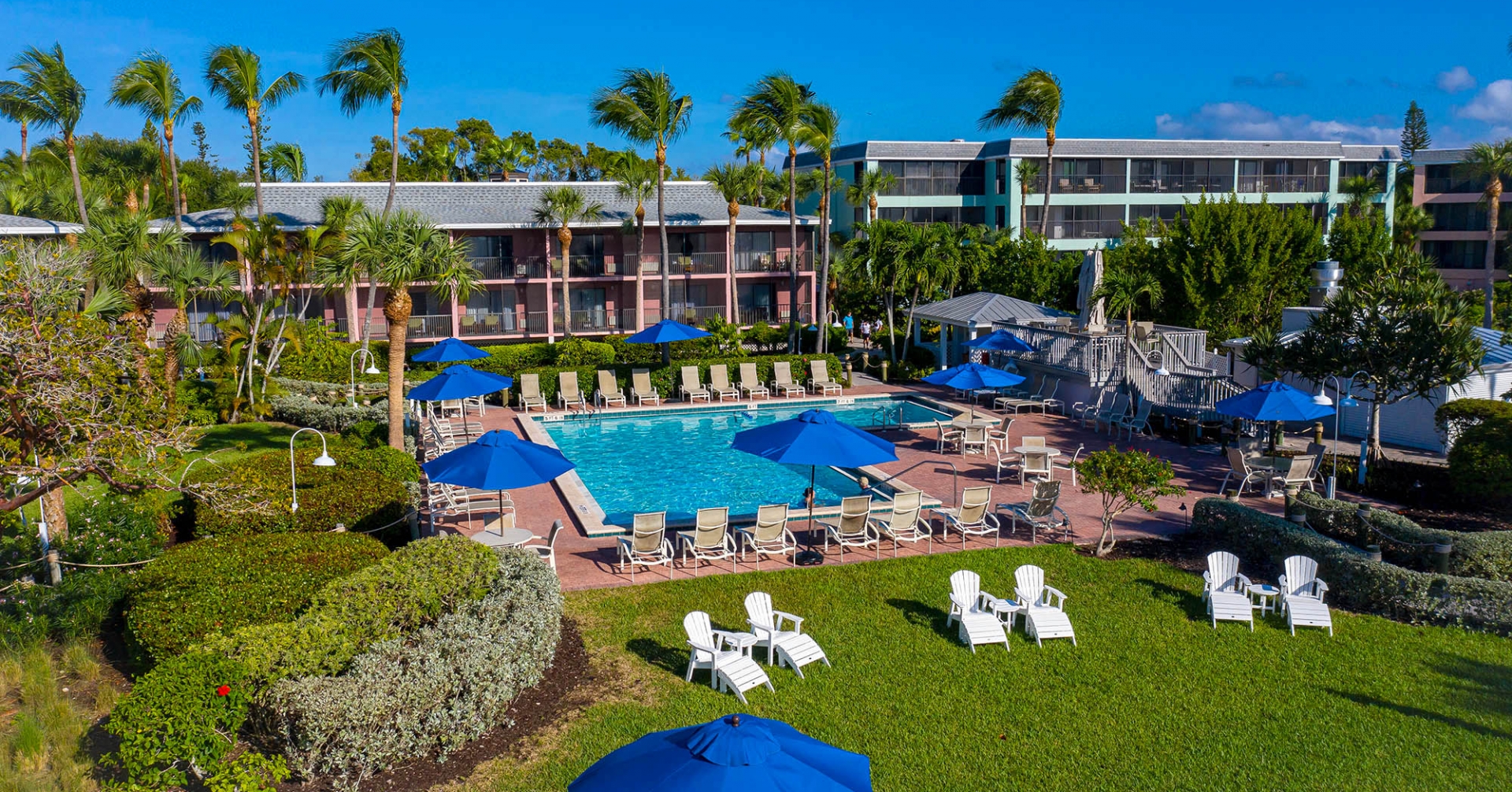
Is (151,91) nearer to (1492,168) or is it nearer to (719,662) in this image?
(719,662)

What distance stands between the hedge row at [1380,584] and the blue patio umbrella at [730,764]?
909 cm

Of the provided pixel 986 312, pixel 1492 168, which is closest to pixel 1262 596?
pixel 986 312

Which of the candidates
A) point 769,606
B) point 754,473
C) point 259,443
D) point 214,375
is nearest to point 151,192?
point 214,375

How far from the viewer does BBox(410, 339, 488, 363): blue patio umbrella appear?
2506cm

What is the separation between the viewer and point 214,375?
26.4 m

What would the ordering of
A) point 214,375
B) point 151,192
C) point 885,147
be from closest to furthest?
point 214,375, point 151,192, point 885,147

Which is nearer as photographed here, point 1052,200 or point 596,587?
point 596,587

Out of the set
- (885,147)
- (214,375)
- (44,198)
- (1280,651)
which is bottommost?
(1280,651)

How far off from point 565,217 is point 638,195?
311 centimetres

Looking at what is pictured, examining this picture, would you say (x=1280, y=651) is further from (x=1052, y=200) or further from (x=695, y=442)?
(x=1052, y=200)

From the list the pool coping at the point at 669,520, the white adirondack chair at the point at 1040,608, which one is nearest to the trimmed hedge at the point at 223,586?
the pool coping at the point at 669,520

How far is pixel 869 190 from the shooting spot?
53.2m

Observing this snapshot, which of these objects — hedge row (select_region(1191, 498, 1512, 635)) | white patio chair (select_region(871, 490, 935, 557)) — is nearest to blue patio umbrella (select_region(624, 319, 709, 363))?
white patio chair (select_region(871, 490, 935, 557))

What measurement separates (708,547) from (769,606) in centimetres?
338
